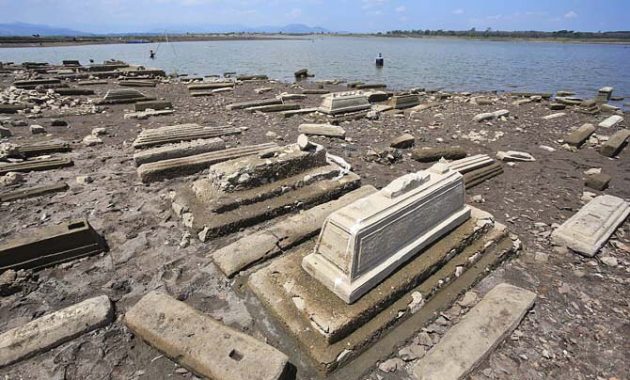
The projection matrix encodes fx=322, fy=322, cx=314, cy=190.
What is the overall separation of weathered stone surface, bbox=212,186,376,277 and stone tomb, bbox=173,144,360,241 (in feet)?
1.06

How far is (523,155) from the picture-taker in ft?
20.9

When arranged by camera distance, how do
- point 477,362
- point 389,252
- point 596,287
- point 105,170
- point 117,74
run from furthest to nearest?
point 117,74 → point 105,170 → point 596,287 → point 389,252 → point 477,362

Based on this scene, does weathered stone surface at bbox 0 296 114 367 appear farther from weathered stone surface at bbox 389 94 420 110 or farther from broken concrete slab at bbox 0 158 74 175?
weathered stone surface at bbox 389 94 420 110

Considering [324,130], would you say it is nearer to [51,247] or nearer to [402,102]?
[402,102]

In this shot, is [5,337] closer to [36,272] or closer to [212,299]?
[36,272]

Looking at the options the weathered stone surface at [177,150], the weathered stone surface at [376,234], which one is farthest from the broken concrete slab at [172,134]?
the weathered stone surface at [376,234]

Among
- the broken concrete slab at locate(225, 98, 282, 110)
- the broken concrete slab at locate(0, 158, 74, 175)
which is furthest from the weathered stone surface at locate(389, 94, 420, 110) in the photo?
the broken concrete slab at locate(0, 158, 74, 175)

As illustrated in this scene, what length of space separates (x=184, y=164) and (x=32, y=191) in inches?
80.0

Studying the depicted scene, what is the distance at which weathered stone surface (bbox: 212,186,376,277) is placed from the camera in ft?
10.8

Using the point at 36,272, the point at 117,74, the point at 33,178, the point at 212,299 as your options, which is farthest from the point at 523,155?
the point at 117,74

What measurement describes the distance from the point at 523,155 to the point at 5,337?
7739 millimetres

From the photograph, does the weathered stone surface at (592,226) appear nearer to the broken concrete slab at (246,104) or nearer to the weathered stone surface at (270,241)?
the weathered stone surface at (270,241)

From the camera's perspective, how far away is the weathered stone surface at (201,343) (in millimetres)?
2084

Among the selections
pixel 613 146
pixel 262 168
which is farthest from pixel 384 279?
pixel 613 146
